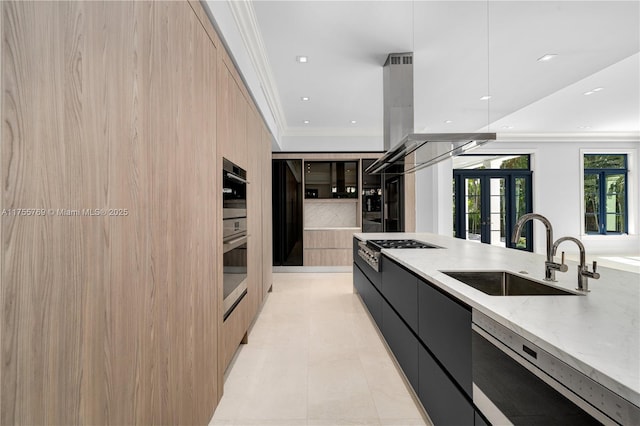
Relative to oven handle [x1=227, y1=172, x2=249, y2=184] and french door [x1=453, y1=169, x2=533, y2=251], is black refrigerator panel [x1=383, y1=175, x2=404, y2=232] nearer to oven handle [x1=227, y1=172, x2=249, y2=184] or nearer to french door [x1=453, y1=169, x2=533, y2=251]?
french door [x1=453, y1=169, x2=533, y2=251]

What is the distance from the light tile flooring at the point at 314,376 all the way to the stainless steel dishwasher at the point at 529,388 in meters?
0.90

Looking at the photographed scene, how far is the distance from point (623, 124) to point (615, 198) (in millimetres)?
2182

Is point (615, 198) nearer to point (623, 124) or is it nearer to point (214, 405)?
point (623, 124)

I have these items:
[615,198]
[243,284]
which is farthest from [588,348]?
[615,198]

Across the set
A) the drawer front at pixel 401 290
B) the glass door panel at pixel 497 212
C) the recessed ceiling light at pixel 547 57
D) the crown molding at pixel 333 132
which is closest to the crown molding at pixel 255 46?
the crown molding at pixel 333 132

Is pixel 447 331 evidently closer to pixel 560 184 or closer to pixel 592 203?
pixel 560 184

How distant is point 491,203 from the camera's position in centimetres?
773

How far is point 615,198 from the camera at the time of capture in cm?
785

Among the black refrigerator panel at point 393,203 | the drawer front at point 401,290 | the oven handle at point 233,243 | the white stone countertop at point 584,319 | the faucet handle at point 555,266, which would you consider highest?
the black refrigerator panel at point 393,203

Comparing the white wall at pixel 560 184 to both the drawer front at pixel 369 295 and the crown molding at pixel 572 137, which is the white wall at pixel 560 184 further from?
the drawer front at pixel 369 295

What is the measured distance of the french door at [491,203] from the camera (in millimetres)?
7605

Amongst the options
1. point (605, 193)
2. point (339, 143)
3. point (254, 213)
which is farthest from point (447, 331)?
point (605, 193)

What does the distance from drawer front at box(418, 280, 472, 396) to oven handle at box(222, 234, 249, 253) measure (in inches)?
50.5

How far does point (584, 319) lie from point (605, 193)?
9.47m
